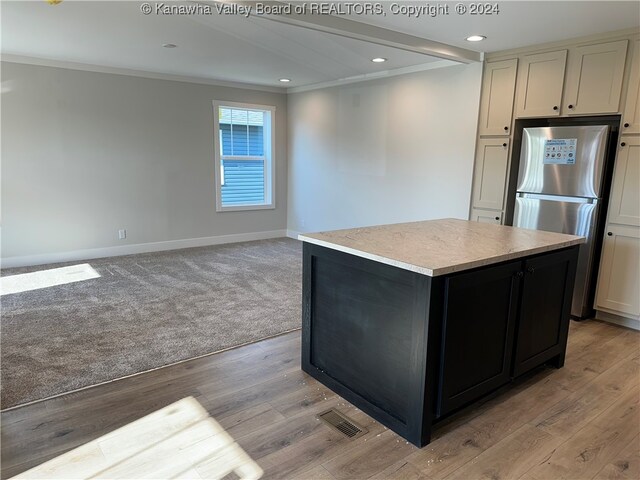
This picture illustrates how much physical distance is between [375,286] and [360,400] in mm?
666

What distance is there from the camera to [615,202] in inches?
134

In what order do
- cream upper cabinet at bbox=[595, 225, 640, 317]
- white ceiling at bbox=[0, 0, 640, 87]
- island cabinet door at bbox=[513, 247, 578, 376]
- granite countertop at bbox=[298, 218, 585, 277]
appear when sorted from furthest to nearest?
cream upper cabinet at bbox=[595, 225, 640, 317] < white ceiling at bbox=[0, 0, 640, 87] < island cabinet door at bbox=[513, 247, 578, 376] < granite countertop at bbox=[298, 218, 585, 277]

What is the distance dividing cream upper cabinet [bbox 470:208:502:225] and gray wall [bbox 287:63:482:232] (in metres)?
0.10

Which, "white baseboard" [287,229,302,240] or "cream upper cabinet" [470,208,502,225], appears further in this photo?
"white baseboard" [287,229,302,240]

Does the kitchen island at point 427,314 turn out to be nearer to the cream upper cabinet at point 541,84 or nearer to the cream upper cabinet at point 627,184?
the cream upper cabinet at point 627,184

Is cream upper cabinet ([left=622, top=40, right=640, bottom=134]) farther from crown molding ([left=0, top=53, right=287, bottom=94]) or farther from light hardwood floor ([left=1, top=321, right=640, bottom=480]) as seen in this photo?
crown molding ([left=0, top=53, right=287, bottom=94])

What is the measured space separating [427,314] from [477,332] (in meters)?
0.42

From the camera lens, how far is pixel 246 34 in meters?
3.59

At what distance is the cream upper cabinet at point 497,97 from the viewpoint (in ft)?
13.0

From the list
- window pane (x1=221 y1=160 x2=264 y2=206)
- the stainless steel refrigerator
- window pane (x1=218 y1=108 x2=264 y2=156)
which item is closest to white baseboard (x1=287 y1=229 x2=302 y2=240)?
window pane (x1=221 y1=160 x2=264 y2=206)

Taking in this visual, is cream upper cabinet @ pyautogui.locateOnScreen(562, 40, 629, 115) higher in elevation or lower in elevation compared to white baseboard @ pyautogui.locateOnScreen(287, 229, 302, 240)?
higher

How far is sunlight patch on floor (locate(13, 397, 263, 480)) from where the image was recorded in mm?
1812

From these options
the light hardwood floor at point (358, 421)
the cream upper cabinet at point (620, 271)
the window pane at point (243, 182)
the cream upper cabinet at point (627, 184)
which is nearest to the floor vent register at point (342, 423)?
the light hardwood floor at point (358, 421)

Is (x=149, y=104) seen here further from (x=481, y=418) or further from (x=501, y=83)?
(x=481, y=418)
